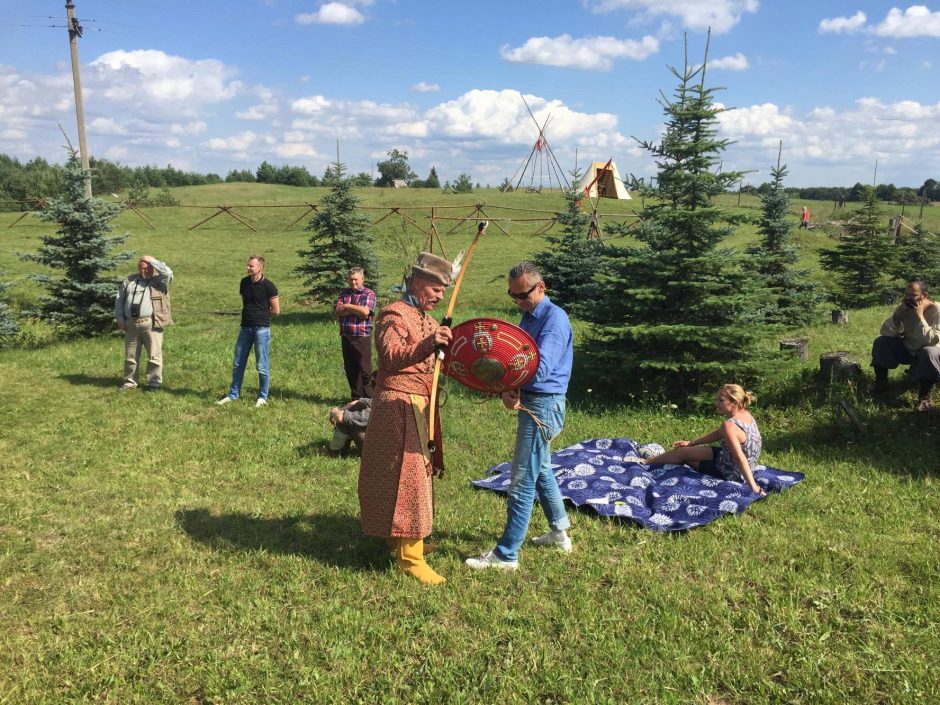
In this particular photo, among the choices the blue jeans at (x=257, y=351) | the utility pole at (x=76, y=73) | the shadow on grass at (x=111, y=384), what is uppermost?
the utility pole at (x=76, y=73)

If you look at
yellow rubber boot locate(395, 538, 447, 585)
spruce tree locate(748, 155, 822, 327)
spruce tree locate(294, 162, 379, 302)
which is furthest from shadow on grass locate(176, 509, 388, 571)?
spruce tree locate(748, 155, 822, 327)

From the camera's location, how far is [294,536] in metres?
5.61

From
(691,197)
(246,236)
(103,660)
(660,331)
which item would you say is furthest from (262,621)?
(246,236)

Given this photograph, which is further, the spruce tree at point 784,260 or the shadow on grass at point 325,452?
the spruce tree at point 784,260

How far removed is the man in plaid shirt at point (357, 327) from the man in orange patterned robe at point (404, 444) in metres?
4.56

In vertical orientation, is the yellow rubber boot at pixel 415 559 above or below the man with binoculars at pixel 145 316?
below

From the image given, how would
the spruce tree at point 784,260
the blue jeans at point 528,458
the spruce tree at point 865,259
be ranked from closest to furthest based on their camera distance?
the blue jeans at point 528,458
the spruce tree at point 784,260
the spruce tree at point 865,259

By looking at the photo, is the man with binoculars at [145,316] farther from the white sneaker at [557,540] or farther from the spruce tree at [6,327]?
the white sneaker at [557,540]

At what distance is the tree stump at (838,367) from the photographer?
28.6 ft

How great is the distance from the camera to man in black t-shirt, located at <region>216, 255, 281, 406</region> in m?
9.63

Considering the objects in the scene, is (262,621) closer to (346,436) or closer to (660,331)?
(346,436)

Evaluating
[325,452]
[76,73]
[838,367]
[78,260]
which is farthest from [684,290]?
[76,73]

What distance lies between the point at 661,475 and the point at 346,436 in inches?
139

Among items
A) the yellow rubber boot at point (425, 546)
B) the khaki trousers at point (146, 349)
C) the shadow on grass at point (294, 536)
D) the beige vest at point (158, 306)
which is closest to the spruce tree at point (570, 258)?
the beige vest at point (158, 306)
